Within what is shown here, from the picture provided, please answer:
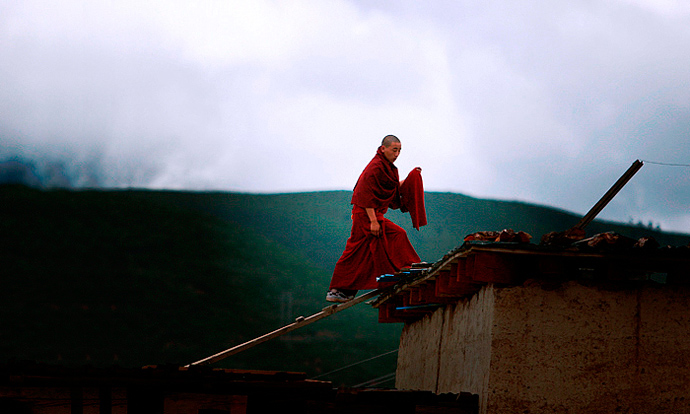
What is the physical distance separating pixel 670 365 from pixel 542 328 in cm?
90

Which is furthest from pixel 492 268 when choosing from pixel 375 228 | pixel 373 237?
pixel 373 237

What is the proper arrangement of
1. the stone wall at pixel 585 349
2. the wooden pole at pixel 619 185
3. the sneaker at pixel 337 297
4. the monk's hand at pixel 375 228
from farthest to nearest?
A: the sneaker at pixel 337 297, the monk's hand at pixel 375 228, the wooden pole at pixel 619 185, the stone wall at pixel 585 349

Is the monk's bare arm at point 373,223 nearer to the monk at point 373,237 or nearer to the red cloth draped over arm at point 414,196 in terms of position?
the monk at point 373,237

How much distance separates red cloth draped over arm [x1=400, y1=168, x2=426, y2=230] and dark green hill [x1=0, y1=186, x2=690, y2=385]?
26.0m

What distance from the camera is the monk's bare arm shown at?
8.12m

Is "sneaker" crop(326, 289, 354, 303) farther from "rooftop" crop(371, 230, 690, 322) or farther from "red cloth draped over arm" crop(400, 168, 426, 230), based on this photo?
"rooftop" crop(371, 230, 690, 322)

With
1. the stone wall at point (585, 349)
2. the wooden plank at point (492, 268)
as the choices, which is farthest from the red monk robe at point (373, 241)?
the wooden plank at point (492, 268)

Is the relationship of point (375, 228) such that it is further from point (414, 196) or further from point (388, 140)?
point (388, 140)

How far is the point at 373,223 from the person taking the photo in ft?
26.7

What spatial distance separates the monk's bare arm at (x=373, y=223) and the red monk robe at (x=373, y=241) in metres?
0.05

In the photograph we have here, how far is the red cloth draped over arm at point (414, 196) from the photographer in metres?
8.38

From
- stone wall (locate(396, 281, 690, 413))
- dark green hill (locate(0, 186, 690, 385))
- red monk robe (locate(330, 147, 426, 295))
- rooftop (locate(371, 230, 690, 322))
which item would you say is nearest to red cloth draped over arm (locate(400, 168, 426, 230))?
Answer: red monk robe (locate(330, 147, 426, 295))

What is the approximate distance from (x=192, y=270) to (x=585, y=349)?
41250 mm

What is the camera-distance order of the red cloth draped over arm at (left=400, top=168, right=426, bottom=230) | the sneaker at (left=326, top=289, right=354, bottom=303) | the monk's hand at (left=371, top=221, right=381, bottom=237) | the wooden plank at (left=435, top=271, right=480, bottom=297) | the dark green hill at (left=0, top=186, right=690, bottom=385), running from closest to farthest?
the wooden plank at (left=435, top=271, right=480, bottom=297) < the monk's hand at (left=371, top=221, right=381, bottom=237) < the sneaker at (left=326, top=289, right=354, bottom=303) < the red cloth draped over arm at (left=400, top=168, right=426, bottom=230) < the dark green hill at (left=0, top=186, right=690, bottom=385)
